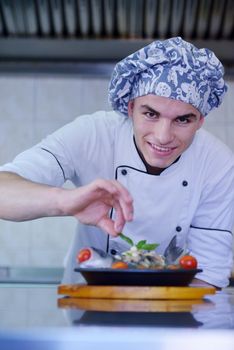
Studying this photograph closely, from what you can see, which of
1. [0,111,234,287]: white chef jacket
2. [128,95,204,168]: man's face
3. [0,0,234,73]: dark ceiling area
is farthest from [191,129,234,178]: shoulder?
[0,0,234,73]: dark ceiling area

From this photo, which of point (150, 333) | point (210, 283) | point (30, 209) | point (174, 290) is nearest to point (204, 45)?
point (210, 283)

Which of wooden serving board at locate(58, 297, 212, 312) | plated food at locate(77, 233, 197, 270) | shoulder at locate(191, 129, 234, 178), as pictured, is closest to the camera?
wooden serving board at locate(58, 297, 212, 312)

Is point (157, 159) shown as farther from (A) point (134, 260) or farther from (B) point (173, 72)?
(A) point (134, 260)

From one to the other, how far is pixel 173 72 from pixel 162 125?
0.15 meters

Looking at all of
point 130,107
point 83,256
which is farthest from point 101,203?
point 130,107

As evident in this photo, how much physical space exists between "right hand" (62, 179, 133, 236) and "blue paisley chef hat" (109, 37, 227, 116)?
42 cm

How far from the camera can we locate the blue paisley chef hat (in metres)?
1.42

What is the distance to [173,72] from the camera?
4.72 ft

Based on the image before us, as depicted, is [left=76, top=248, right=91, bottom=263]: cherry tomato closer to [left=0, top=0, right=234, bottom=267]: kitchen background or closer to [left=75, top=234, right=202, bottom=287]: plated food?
[left=75, top=234, right=202, bottom=287]: plated food

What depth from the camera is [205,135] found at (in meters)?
1.75

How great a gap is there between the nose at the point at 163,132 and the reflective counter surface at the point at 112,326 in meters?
0.69

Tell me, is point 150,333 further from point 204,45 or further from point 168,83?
point 204,45

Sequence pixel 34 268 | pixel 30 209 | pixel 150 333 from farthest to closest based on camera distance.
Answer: pixel 34 268, pixel 30 209, pixel 150 333

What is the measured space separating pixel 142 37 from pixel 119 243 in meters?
1.23
